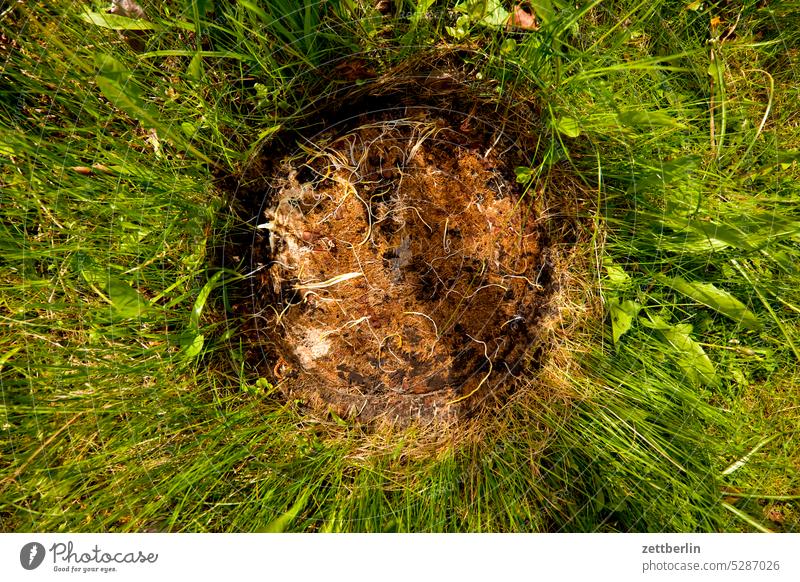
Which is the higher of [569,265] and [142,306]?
[142,306]

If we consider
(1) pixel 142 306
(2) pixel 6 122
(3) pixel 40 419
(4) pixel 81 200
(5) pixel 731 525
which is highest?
(2) pixel 6 122

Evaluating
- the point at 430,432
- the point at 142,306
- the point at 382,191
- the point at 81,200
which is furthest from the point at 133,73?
the point at 430,432

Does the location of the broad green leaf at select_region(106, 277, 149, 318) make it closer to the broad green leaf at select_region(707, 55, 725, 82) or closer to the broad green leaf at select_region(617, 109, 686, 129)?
the broad green leaf at select_region(617, 109, 686, 129)

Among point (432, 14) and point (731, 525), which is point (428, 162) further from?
point (731, 525)

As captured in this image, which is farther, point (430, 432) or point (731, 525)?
point (430, 432)
